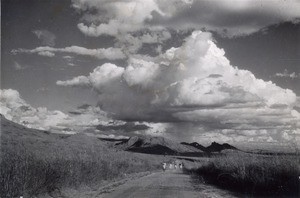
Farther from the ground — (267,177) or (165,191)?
(267,177)

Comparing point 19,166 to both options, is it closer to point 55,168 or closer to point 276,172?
point 55,168

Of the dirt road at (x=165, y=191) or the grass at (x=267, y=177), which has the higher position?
the grass at (x=267, y=177)

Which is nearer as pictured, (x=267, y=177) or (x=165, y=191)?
(x=267, y=177)

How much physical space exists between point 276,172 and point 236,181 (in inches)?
280

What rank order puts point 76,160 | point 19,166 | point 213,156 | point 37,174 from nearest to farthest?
point 19,166, point 37,174, point 76,160, point 213,156

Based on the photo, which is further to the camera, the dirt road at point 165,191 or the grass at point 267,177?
the dirt road at point 165,191

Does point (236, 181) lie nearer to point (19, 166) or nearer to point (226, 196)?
point (226, 196)

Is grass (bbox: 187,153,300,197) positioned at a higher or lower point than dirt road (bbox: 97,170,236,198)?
higher

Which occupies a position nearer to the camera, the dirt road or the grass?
the grass

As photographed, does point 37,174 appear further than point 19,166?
Yes

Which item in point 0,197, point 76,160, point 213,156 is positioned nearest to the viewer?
point 0,197

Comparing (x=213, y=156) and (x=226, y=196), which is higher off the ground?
(x=213, y=156)

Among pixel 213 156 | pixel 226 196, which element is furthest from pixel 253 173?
pixel 213 156

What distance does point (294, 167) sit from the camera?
1870 centimetres
